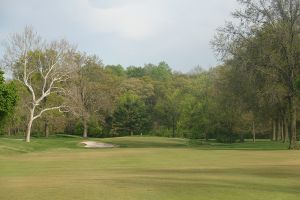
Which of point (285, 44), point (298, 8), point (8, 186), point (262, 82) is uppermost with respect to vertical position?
point (298, 8)

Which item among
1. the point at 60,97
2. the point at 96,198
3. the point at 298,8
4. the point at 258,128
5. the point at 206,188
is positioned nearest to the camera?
the point at 96,198

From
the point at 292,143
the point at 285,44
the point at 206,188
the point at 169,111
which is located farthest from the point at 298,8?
the point at 169,111

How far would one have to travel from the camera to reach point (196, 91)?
92.6 m

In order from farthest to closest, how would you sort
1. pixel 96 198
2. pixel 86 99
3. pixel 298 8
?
pixel 86 99 → pixel 298 8 → pixel 96 198

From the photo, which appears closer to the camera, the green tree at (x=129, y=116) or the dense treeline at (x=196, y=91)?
the dense treeline at (x=196, y=91)

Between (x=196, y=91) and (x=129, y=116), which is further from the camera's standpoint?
(x=129, y=116)

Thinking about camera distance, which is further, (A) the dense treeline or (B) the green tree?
(B) the green tree

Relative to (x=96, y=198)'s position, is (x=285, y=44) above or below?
above

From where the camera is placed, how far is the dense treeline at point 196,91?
49.5 m

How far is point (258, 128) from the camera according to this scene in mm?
98188

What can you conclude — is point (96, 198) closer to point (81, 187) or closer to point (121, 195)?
point (121, 195)

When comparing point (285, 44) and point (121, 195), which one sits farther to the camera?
point (285, 44)

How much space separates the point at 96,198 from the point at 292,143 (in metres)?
40.3

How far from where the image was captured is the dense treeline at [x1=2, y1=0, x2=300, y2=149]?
49500 mm
